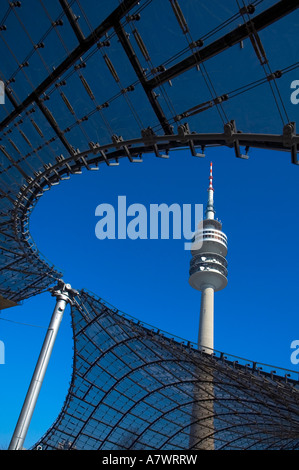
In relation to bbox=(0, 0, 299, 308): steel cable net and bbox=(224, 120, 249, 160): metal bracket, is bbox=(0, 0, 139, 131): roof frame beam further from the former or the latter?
bbox=(224, 120, 249, 160): metal bracket

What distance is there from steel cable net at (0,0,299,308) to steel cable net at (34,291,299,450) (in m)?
14.4

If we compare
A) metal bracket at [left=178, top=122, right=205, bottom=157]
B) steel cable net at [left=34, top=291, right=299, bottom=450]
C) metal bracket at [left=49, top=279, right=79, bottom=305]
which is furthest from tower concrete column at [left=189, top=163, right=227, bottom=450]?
metal bracket at [left=178, top=122, right=205, bottom=157]

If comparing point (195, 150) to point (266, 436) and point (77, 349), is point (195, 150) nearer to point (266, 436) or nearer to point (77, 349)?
point (77, 349)

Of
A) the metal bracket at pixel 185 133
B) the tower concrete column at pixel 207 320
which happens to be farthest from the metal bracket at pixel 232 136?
the tower concrete column at pixel 207 320

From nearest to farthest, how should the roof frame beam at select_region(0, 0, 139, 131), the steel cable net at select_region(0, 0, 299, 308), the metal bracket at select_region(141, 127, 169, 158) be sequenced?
the steel cable net at select_region(0, 0, 299, 308) → the roof frame beam at select_region(0, 0, 139, 131) → the metal bracket at select_region(141, 127, 169, 158)

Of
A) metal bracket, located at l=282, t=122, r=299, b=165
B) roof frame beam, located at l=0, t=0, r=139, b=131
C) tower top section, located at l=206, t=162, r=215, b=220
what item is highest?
tower top section, located at l=206, t=162, r=215, b=220

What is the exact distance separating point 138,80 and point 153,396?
3338 cm

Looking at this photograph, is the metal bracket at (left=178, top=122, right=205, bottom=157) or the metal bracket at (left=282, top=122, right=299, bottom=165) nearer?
the metal bracket at (left=282, top=122, right=299, bottom=165)

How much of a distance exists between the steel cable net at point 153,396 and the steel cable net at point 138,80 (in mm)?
14424

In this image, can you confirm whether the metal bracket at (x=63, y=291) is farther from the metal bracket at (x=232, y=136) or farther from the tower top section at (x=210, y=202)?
the tower top section at (x=210, y=202)

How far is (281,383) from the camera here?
87.7ft

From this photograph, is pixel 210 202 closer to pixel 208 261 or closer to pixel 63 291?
pixel 208 261

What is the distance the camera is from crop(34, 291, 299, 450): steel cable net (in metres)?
31.0
